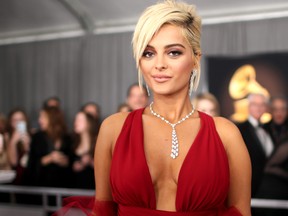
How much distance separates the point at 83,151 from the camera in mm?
4609

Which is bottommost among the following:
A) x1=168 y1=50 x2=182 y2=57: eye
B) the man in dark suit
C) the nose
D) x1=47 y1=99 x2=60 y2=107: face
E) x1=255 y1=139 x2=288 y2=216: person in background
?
x1=255 y1=139 x2=288 y2=216: person in background

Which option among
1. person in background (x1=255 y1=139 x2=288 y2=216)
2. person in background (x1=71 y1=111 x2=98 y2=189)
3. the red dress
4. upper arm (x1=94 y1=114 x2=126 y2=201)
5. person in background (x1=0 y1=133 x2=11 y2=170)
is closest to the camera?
the red dress

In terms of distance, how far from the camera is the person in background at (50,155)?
15.6 feet

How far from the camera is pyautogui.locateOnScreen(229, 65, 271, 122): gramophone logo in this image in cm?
420

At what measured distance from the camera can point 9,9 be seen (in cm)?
473

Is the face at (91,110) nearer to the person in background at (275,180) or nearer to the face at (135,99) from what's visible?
the face at (135,99)

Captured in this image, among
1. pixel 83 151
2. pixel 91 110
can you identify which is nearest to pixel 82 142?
pixel 83 151

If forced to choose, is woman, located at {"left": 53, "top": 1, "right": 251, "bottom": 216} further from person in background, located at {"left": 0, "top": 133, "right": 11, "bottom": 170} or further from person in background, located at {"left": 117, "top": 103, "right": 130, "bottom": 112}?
person in background, located at {"left": 0, "top": 133, "right": 11, "bottom": 170}

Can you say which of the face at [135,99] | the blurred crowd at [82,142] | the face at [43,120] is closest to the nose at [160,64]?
the blurred crowd at [82,142]

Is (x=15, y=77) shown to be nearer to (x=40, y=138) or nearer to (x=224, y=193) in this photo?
(x=40, y=138)

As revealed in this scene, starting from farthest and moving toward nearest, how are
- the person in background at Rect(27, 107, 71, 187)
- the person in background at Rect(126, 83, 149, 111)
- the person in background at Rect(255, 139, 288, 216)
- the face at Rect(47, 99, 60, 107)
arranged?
1. the face at Rect(47, 99, 60, 107)
2. the person in background at Rect(27, 107, 71, 187)
3. the person in background at Rect(126, 83, 149, 111)
4. the person in background at Rect(255, 139, 288, 216)

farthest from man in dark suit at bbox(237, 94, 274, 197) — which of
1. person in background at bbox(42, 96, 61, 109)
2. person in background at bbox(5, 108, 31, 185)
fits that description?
person in background at bbox(5, 108, 31, 185)

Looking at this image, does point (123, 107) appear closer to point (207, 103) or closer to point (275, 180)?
point (207, 103)

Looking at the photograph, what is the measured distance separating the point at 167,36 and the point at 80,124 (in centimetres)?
367
